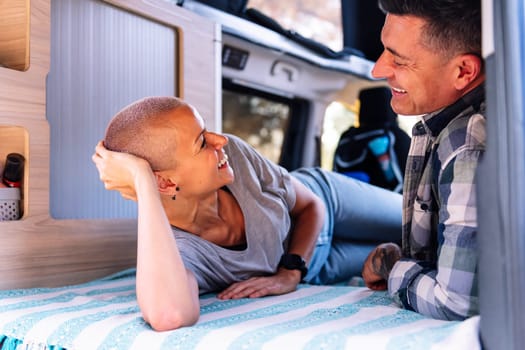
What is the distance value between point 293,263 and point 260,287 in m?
0.19

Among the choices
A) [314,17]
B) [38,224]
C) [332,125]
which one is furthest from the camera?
[314,17]

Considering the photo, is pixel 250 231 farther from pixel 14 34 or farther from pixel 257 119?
pixel 257 119

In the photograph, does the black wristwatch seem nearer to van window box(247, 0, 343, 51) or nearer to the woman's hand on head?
the woman's hand on head

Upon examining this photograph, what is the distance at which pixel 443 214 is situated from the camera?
1.16m

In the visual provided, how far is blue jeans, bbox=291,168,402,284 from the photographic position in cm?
216

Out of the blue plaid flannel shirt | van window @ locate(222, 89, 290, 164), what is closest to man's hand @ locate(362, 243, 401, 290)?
the blue plaid flannel shirt

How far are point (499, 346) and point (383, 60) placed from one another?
72cm

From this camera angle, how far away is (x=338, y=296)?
151cm

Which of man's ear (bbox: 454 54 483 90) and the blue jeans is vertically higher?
man's ear (bbox: 454 54 483 90)

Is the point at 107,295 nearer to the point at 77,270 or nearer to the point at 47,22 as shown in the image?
the point at 77,270

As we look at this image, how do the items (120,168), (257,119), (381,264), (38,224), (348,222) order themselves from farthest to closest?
(257,119) → (348,222) → (38,224) → (381,264) → (120,168)

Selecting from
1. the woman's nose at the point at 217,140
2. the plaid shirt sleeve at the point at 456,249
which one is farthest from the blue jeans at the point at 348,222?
the plaid shirt sleeve at the point at 456,249

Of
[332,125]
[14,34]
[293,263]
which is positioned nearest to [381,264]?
[293,263]

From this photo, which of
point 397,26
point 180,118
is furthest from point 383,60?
point 180,118
